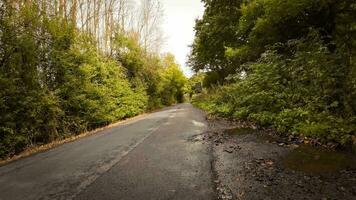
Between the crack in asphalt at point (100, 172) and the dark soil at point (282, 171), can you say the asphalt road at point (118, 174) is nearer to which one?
the crack in asphalt at point (100, 172)

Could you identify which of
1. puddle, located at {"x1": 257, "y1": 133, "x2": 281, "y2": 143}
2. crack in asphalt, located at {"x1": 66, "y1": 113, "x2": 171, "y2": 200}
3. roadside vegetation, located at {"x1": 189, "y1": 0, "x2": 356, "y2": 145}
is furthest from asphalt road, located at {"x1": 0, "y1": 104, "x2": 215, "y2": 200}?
roadside vegetation, located at {"x1": 189, "y1": 0, "x2": 356, "y2": 145}

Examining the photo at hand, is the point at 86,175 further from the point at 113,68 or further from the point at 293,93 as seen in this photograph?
the point at 113,68

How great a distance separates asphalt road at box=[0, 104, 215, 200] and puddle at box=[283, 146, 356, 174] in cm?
155

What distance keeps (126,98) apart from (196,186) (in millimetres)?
19501

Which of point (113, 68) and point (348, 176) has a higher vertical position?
point (113, 68)

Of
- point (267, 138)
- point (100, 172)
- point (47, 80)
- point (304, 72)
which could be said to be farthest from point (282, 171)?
point (47, 80)

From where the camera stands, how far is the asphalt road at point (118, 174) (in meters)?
4.66

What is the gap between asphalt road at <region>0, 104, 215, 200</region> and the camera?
15.3 ft

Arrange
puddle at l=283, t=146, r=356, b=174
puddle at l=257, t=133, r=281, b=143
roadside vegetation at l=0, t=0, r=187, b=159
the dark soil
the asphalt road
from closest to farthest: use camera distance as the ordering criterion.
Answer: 1. the dark soil
2. the asphalt road
3. puddle at l=283, t=146, r=356, b=174
4. puddle at l=257, t=133, r=281, b=143
5. roadside vegetation at l=0, t=0, r=187, b=159

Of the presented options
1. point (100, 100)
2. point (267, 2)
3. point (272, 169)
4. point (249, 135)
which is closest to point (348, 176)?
point (272, 169)

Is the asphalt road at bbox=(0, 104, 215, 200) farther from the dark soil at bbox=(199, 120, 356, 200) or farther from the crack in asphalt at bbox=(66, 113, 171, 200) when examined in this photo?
the dark soil at bbox=(199, 120, 356, 200)

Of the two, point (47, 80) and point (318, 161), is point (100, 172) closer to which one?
point (318, 161)

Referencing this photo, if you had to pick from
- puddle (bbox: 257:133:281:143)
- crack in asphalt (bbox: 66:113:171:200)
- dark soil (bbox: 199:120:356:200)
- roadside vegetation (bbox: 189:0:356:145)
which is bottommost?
crack in asphalt (bbox: 66:113:171:200)

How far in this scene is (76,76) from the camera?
49.0 ft
